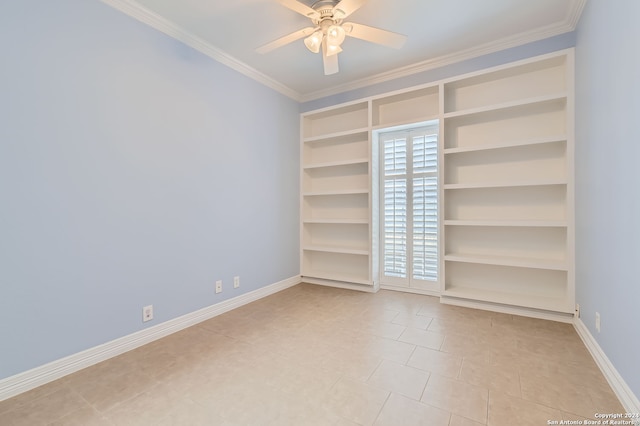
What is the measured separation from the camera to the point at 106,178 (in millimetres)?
2152

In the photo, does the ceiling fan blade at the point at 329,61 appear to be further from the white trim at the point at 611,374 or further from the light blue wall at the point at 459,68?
the white trim at the point at 611,374

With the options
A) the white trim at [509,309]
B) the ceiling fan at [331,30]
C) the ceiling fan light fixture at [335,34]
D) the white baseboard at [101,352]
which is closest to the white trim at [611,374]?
the white trim at [509,309]

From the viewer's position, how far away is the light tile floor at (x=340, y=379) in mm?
1492

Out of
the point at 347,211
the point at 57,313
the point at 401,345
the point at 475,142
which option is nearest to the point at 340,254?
the point at 347,211

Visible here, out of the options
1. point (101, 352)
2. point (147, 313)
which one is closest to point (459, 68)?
point (147, 313)

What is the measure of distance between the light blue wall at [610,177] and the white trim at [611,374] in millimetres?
46

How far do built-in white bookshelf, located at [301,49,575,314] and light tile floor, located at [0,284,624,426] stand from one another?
21.0 inches

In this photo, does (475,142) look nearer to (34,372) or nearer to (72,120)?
(72,120)

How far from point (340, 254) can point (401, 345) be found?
6.64 ft

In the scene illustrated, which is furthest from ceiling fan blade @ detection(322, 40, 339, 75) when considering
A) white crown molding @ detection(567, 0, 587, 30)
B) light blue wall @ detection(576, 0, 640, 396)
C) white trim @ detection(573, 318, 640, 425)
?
white trim @ detection(573, 318, 640, 425)

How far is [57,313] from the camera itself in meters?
1.89

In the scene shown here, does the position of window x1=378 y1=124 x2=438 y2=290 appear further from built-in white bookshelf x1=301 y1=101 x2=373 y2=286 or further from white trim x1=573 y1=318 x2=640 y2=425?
white trim x1=573 y1=318 x2=640 y2=425

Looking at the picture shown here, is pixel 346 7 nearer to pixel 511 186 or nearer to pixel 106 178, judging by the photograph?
pixel 106 178

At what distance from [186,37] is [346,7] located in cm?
163
